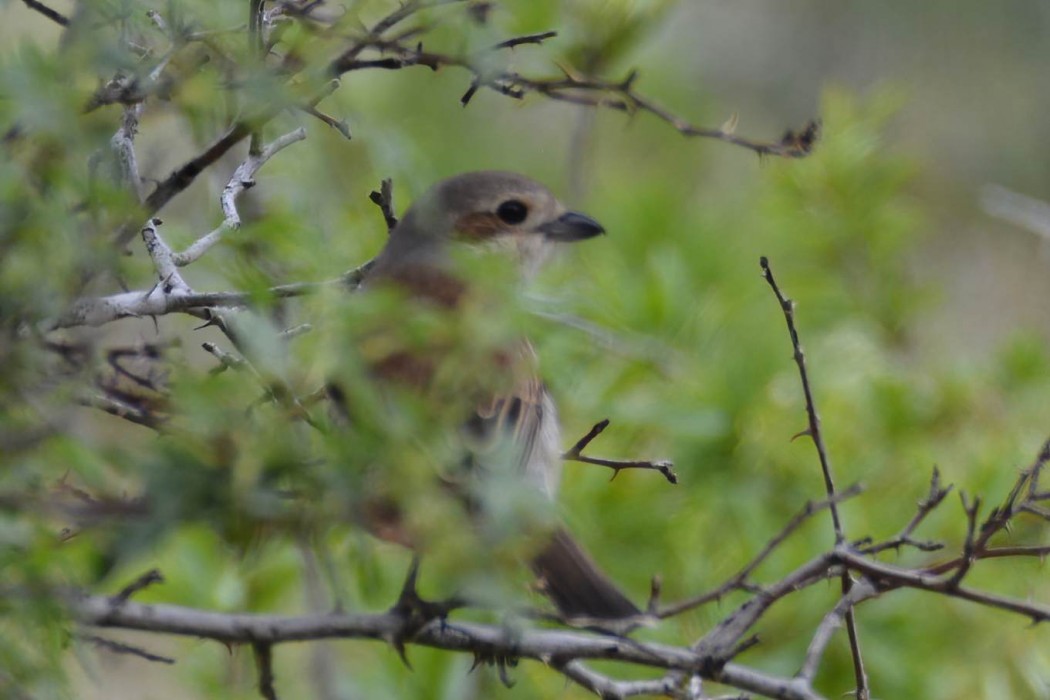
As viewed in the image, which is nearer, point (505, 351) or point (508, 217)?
point (505, 351)

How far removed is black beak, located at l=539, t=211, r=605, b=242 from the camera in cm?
468

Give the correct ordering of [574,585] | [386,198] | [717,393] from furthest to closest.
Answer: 1. [717,393]
2. [386,198]
3. [574,585]

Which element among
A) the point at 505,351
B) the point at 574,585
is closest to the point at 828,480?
the point at 574,585

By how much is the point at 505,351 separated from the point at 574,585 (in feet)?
3.06

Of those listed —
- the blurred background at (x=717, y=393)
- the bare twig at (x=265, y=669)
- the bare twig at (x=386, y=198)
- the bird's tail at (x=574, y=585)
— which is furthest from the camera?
the blurred background at (x=717, y=393)

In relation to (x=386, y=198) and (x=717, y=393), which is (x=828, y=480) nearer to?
(x=386, y=198)

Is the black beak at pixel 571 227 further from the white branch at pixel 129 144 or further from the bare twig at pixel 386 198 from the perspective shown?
the white branch at pixel 129 144

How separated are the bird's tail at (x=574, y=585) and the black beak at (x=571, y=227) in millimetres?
1634

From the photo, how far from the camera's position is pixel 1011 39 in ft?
39.4

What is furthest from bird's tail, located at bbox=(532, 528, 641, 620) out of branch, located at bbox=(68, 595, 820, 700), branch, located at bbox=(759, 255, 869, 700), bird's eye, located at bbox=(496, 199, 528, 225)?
bird's eye, located at bbox=(496, 199, 528, 225)

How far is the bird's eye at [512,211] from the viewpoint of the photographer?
182 inches

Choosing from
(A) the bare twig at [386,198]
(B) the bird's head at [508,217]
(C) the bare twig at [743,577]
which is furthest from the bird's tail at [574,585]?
(B) the bird's head at [508,217]

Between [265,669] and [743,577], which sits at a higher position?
[743,577]

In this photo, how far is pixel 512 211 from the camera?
15.2 feet
